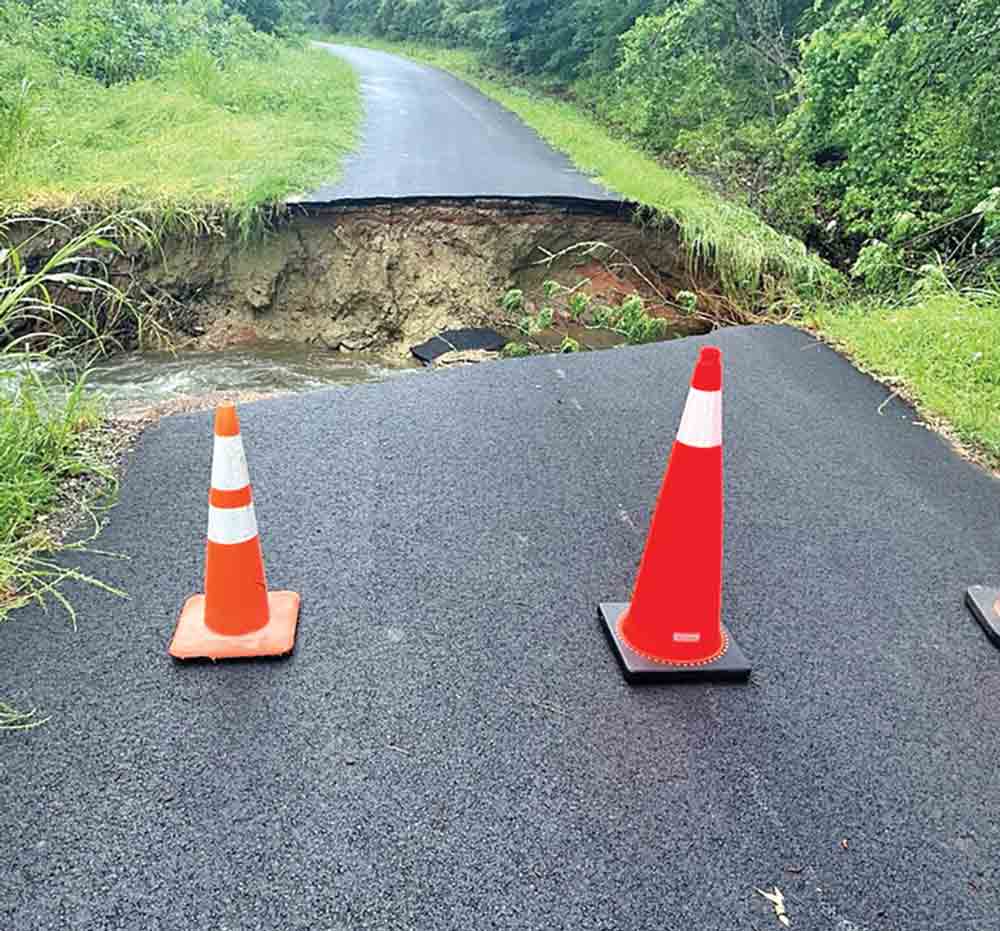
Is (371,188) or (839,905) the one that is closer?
(839,905)

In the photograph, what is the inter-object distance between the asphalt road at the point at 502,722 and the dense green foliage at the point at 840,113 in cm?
424

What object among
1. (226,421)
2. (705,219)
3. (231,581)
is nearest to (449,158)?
(705,219)

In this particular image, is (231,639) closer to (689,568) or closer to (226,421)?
(226,421)

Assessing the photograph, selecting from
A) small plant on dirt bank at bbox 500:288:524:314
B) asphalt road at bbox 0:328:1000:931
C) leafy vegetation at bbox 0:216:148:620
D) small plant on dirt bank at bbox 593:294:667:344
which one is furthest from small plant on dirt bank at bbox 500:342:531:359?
leafy vegetation at bbox 0:216:148:620

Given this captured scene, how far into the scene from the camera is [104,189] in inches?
285

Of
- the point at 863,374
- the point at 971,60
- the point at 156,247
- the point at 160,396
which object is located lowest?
the point at 160,396

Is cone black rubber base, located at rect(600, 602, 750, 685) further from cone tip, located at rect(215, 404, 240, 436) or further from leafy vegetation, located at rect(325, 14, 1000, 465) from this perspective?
leafy vegetation, located at rect(325, 14, 1000, 465)

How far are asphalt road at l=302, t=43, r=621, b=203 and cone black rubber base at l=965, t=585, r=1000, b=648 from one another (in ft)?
20.1

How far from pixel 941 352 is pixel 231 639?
4833 mm

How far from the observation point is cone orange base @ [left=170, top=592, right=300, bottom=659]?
103 inches

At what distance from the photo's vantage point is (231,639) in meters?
2.66

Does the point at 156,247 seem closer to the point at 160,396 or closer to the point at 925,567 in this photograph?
the point at 160,396

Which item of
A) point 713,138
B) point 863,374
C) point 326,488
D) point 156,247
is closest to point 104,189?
point 156,247

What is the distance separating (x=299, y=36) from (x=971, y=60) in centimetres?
2498
